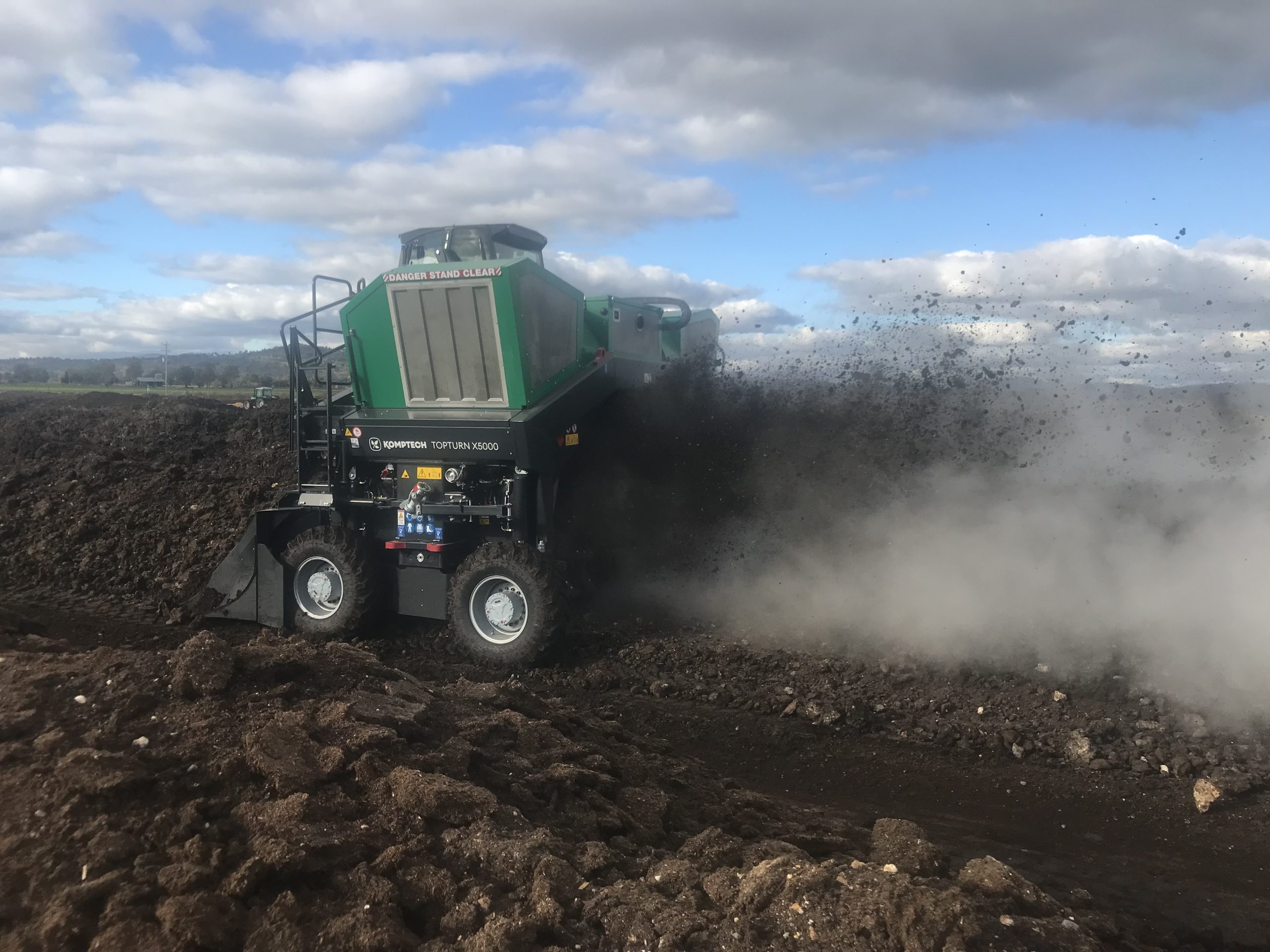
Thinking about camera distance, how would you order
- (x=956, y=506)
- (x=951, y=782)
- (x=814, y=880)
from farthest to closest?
(x=956, y=506) < (x=951, y=782) < (x=814, y=880)

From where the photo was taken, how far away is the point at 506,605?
8203mm

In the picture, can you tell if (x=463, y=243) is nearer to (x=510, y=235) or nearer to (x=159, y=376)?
(x=510, y=235)

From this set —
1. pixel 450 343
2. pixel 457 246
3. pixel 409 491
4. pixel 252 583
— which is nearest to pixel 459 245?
pixel 457 246

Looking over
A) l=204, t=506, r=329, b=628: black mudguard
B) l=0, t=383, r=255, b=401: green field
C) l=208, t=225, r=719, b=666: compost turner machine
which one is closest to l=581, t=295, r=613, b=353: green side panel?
l=208, t=225, r=719, b=666: compost turner machine

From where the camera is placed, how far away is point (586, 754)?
523 centimetres

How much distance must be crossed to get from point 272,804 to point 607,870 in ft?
4.74

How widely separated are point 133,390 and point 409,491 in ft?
108

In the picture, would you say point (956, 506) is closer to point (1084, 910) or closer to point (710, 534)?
point (710, 534)

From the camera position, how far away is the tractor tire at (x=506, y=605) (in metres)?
7.96

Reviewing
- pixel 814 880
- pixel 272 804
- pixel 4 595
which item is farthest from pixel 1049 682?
pixel 4 595

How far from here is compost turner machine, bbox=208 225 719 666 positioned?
802cm

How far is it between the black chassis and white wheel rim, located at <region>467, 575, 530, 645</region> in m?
0.43

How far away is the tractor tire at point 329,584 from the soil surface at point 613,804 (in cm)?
74

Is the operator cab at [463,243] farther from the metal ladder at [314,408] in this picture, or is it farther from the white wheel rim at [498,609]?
the white wheel rim at [498,609]
